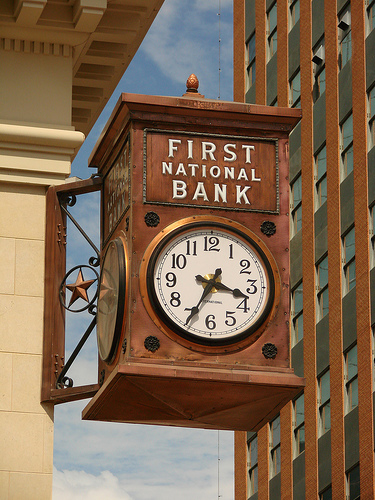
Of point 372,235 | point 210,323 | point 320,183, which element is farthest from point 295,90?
point 210,323

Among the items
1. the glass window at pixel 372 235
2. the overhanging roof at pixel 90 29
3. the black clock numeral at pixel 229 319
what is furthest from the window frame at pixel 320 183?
the black clock numeral at pixel 229 319

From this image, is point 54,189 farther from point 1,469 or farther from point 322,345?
point 322,345

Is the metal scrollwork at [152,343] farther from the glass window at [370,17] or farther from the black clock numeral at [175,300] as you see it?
the glass window at [370,17]

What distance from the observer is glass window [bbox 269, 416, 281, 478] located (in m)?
56.5

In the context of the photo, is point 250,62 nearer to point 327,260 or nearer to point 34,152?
point 327,260

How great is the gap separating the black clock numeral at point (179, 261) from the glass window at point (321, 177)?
148ft

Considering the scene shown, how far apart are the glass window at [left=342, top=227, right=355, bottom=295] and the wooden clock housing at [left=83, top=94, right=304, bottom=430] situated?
133 feet

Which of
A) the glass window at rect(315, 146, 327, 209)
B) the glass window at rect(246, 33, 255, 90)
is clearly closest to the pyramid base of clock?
the glass window at rect(315, 146, 327, 209)

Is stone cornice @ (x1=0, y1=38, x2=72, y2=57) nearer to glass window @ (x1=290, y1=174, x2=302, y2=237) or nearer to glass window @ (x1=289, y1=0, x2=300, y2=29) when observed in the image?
glass window @ (x1=290, y1=174, x2=302, y2=237)

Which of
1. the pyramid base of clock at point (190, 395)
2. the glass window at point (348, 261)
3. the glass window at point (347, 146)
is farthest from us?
the glass window at point (347, 146)

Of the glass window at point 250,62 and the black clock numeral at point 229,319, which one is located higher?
the glass window at point 250,62

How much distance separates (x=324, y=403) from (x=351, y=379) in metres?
2.94

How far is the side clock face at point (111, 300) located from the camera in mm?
9047

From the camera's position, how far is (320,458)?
51.2 metres
